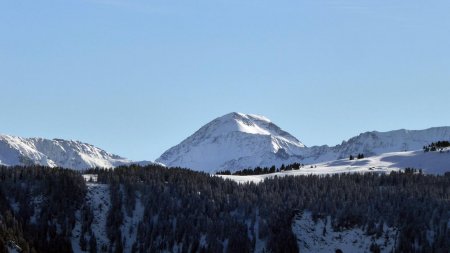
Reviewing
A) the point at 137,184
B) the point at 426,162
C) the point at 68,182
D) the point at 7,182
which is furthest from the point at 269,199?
the point at 426,162

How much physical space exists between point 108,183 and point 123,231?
Answer: 24.8 ft

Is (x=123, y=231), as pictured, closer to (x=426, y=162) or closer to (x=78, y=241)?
(x=78, y=241)

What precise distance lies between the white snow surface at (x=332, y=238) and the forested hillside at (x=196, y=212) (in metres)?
0.53

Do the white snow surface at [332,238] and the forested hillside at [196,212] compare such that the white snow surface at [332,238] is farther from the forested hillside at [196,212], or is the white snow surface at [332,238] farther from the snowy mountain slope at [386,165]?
the snowy mountain slope at [386,165]

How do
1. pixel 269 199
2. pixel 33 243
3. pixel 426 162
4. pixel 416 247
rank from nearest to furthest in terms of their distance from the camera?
pixel 33 243, pixel 416 247, pixel 269 199, pixel 426 162

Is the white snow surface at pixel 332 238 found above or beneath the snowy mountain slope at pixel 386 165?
beneath

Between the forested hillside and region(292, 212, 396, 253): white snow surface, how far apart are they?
53 centimetres

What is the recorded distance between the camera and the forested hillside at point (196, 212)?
7669cm

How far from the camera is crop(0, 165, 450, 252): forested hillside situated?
7669 centimetres

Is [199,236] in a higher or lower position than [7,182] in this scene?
lower

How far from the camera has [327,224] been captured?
81562 mm

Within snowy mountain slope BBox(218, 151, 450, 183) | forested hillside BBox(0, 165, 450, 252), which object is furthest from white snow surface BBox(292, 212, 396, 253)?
snowy mountain slope BBox(218, 151, 450, 183)

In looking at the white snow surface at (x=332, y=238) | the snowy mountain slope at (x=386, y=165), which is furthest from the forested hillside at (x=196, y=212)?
the snowy mountain slope at (x=386, y=165)

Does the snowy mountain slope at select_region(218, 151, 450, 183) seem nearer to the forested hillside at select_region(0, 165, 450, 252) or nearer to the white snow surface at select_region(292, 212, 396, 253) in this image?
the forested hillside at select_region(0, 165, 450, 252)
